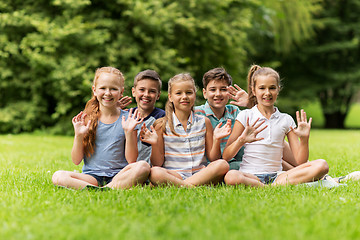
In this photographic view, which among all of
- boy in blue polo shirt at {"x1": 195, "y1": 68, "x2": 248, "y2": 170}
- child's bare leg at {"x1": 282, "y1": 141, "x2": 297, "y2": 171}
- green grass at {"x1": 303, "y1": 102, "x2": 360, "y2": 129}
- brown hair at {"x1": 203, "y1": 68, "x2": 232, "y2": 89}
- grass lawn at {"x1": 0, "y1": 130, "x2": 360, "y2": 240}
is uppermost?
brown hair at {"x1": 203, "y1": 68, "x2": 232, "y2": 89}

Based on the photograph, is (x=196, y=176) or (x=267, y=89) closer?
(x=196, y=176)

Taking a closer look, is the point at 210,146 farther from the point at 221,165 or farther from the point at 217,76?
the point at 217,76

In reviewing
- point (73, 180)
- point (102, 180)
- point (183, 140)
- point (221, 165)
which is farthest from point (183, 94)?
point (73, 180)

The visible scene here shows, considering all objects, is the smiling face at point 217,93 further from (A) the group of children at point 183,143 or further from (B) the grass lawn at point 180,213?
(B) the grass lawn at point 180,213

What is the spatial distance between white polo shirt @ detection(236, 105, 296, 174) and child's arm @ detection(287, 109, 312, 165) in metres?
0.12

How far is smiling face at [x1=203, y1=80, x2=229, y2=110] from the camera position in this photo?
4.57 m

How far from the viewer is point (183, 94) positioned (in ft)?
13.6

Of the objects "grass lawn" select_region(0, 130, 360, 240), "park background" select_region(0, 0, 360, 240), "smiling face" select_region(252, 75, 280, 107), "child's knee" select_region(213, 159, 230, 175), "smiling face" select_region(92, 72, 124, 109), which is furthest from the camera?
"smiling face" select_region(252, 75, 280, 107)

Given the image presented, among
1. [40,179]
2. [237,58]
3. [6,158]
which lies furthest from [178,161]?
[237,58]

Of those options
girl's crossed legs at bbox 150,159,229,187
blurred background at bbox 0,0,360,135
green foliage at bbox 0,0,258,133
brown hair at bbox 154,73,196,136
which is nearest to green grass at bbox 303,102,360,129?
blurred background at bbox 0,0,360,135

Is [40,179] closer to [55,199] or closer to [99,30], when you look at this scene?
[55,199]

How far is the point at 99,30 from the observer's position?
12242 millimetres

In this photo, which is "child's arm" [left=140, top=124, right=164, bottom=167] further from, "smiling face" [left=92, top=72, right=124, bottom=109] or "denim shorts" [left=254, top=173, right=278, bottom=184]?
"denim shorts" [left=254, top=173, right=278, bottom=184]

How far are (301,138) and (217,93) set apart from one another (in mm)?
1126
